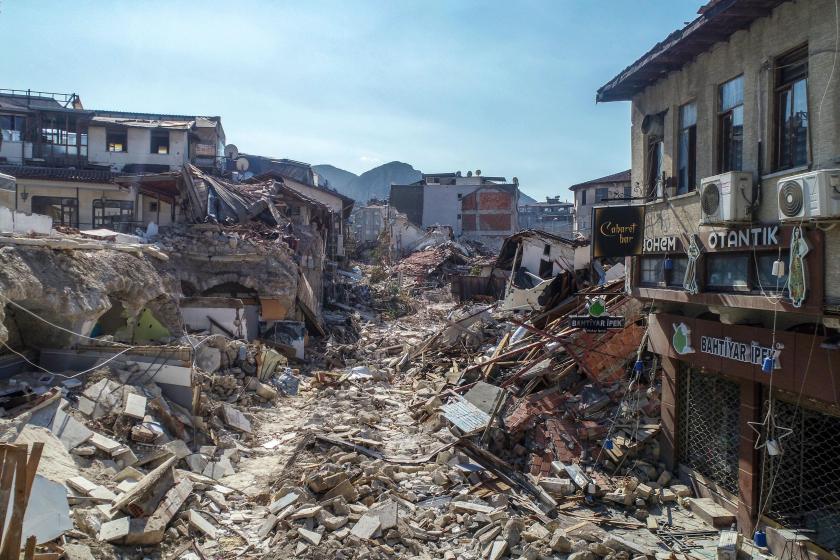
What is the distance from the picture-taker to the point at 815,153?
284 inches

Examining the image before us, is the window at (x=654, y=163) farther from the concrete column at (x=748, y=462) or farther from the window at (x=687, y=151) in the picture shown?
the concrete column at (x=748, y=462)

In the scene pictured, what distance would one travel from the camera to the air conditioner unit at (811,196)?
21.2 ft

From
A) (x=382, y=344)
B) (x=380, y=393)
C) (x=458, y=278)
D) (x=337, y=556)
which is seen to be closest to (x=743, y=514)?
(x=337, y=556)

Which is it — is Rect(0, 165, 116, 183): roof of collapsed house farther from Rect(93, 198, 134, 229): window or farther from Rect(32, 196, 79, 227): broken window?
Rect(93, 198, 134, 229): window

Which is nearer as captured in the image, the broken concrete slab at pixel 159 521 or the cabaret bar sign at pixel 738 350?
the broken concrete slab at pixel 159 521

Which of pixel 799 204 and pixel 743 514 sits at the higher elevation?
pixel 799 204

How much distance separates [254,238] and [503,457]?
14.3 meters

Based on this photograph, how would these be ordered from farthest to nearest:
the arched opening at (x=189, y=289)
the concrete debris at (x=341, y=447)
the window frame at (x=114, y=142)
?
the window frame at (x=114, y=142) < the arched opening at (x=189, y=289) < the concrete debris at (x=341, y=447)

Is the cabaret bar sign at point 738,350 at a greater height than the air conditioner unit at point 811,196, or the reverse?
the air conditioner unit at point 811,196

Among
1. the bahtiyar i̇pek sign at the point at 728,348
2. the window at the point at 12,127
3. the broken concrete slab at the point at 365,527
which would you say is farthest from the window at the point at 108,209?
the bahtiyar i̇pek sign at the point at 728,348

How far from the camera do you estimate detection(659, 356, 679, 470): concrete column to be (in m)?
10.7

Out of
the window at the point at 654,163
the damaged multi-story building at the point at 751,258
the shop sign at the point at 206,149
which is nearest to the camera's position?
the damaged multi-story building at the point at 751,258

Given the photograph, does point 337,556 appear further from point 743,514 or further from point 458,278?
point 458,278

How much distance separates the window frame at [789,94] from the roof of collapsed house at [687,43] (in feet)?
2.53
